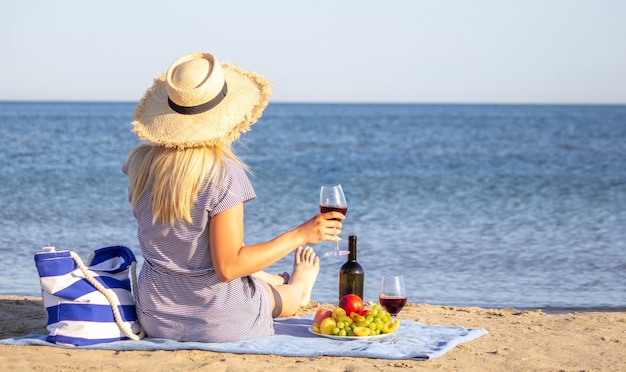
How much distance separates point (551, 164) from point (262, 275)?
74.2ft

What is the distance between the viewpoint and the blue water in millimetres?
8469

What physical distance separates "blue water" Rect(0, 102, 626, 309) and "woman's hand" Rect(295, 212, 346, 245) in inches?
28.4

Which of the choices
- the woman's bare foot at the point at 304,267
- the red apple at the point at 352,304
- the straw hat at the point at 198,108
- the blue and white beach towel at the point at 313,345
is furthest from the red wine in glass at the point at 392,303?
the straw hat at the point at 198,108

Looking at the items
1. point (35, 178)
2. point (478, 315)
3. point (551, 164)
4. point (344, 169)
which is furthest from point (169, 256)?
point (551, 164)

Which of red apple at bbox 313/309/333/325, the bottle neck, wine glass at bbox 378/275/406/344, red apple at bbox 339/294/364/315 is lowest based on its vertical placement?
red apple at bbox 313/309/333/325

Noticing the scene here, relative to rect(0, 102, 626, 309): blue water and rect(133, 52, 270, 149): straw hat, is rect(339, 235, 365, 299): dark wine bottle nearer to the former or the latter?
rect(0, 102, 626, 309): blue water

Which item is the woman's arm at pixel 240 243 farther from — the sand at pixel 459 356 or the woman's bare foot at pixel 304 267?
the woman's bare foot at pixel 304 267

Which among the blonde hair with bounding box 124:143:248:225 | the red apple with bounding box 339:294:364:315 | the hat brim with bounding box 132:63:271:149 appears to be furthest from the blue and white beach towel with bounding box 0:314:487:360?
the hat brim with bounding box 132:63:271:149

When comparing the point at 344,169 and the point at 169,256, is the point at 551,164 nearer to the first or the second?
the point at 344,169

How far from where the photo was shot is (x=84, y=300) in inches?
195

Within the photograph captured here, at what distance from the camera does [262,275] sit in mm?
5730

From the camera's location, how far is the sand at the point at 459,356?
469 centimetres

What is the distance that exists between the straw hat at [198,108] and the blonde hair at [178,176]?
60 mm

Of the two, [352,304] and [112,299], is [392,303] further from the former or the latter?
[112,299]
